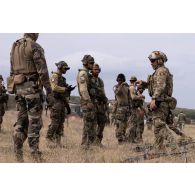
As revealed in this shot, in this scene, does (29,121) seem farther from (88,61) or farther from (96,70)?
(96,70)

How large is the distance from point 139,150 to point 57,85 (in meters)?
2.64

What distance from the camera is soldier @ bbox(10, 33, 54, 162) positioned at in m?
7.23

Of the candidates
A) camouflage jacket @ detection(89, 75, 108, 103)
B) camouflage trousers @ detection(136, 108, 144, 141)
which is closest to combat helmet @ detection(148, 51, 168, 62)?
camouflage jacket @ detection(89, 75, 108, 103)

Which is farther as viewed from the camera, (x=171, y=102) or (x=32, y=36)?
(x=171, y=102)

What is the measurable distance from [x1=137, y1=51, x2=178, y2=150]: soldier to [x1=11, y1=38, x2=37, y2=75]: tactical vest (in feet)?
Answer: 8.26

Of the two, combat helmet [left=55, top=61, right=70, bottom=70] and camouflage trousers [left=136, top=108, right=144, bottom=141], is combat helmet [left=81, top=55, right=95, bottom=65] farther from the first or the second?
camouflage trousers [left=136, top=108, right=144, bottom=141]

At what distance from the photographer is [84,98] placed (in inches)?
377

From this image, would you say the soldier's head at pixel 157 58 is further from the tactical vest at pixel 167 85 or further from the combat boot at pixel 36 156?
the combat boot at pixel 36 156

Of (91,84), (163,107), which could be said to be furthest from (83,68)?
(163,107)

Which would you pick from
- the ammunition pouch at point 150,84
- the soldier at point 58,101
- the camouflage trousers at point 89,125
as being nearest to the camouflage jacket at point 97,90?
the camouflage trousers at point 89,125

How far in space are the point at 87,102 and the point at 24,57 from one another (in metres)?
2.63

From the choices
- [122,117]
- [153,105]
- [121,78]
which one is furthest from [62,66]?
[153,105]

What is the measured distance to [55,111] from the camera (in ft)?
35.5

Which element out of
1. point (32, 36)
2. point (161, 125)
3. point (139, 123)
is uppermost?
point (32, 36)
